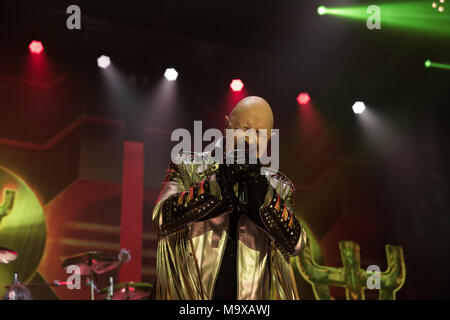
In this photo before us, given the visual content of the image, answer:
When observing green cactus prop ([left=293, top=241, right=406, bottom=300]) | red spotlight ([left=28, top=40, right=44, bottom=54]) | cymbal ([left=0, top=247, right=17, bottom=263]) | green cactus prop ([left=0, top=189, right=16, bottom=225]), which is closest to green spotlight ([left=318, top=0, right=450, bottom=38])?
green cactus prop ([left=293, top=241, right=406, bottom=300])

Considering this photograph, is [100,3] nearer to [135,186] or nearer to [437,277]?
[135,186]

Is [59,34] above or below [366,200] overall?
above

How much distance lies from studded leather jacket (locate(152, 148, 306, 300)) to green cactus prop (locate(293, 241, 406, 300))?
4693 millimetres

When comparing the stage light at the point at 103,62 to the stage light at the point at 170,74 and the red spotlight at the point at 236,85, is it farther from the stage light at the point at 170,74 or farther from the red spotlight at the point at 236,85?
the red spotlight at the point at 236,85

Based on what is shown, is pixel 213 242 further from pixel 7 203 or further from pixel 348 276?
pixel 348 276

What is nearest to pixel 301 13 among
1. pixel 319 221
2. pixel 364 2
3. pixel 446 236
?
pixel 364 2

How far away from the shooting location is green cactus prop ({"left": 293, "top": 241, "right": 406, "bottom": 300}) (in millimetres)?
6121

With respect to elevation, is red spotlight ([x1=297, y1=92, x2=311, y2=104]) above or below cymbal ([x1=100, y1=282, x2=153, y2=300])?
above

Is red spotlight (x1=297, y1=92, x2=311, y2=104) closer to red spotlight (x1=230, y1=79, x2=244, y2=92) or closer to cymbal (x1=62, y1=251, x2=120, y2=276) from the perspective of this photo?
red spotlight (x1=230, y1=79, x2=244, y2=92)

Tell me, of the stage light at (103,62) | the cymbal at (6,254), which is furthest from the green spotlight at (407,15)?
the cymbal at (6,254)

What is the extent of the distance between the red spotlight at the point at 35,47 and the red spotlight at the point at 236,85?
2243mm

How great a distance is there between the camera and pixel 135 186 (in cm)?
556

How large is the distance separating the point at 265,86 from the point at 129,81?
174 cm

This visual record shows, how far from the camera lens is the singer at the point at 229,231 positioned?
54.8 inches
